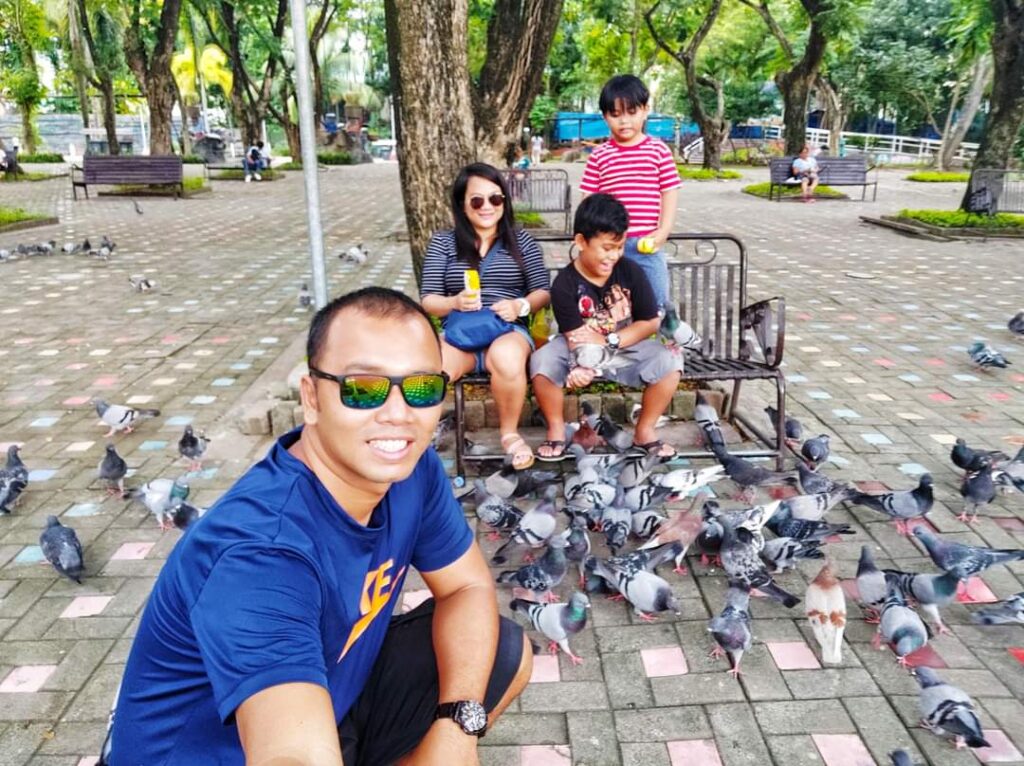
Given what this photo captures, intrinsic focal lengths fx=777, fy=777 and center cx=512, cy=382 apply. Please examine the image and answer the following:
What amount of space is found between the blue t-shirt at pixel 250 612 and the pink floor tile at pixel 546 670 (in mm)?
1215

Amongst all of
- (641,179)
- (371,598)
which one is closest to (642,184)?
(641,179)

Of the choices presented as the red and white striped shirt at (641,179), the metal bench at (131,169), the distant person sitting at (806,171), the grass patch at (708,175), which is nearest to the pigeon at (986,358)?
the red and white striped shirt at (641,179)

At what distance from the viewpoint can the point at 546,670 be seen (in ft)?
10.5

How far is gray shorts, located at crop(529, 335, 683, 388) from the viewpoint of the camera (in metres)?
4.66

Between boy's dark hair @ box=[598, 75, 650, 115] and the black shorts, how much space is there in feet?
12.4

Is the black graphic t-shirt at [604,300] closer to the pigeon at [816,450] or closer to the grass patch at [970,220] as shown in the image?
the pigeon at [816,450]

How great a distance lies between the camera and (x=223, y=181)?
26922mm

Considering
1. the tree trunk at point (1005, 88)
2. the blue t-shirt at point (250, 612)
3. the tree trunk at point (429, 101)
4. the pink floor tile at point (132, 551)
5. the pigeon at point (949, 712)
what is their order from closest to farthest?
the blue t-shirt at point (250, 612)
the pigeon at point (949, 712)
the pink floor tile at point (132, 551)
the tree trunk at point (429, 101)
the tree trunk at point (1005, 88)

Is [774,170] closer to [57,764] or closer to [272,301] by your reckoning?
[272,301]

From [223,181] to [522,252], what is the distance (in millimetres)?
24936

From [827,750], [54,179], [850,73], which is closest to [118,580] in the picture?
[827,750]

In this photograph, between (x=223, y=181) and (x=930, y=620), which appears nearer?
(x=930, y=620)

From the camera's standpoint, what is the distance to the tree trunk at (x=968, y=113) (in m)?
28.0

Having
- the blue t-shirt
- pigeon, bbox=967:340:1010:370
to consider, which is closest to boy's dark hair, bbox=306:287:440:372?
the blue t-shirt
